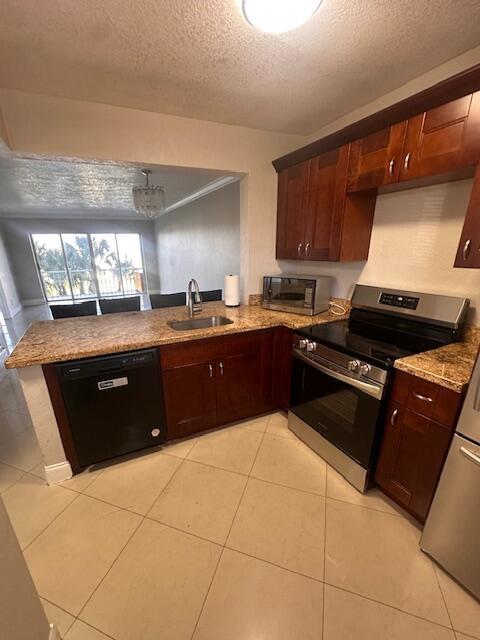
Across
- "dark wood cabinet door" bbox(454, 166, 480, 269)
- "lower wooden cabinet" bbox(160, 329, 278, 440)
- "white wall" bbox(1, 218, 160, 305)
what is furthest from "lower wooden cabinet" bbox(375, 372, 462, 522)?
"white wall" bbox(1, 218, 160, 305)

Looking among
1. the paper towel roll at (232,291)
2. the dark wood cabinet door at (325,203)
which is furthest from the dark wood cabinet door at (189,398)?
the dark wood cabinet door at (325,203)

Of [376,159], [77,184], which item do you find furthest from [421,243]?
[77,184]

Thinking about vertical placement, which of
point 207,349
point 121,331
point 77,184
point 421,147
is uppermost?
point 77,184

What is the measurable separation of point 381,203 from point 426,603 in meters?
2.24

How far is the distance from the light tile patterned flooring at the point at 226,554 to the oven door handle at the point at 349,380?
0.68 m

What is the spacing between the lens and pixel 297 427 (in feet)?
6.75

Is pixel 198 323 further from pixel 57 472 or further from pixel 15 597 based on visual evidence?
pixel 15 597

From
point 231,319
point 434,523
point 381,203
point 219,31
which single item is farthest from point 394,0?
point 434,523

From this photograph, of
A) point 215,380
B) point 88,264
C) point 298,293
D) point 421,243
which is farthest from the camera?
point 88,264

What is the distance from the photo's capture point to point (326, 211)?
2.00m

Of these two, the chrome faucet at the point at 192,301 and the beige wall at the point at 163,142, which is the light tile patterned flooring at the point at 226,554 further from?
the beige wall at the point at 163,142

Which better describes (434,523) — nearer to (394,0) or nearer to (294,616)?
(294,616)

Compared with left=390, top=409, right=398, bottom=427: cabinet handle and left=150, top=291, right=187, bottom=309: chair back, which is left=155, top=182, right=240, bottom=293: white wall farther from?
left=390, top=409, right=398, bottom=427: cabinet handle

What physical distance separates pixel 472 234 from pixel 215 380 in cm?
172
